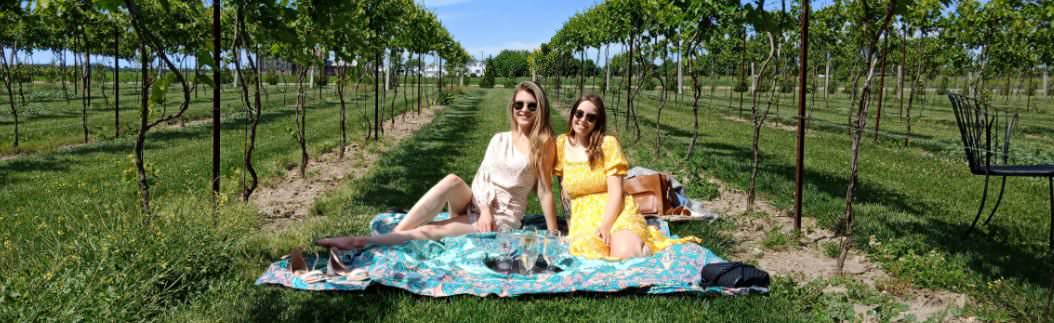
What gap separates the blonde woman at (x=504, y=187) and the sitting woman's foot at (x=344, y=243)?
0.21 metres

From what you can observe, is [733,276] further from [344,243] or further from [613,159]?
[344,243]

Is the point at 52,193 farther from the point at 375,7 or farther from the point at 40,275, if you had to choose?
the point at 375,7

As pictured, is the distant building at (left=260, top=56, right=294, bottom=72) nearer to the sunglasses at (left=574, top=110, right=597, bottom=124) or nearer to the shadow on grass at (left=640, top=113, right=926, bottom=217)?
the shadow on grass at (left=640, top=113, right=926, bottom=217)

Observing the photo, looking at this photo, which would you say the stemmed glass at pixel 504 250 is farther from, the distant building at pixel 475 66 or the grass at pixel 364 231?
the distant building at pixel 475 66

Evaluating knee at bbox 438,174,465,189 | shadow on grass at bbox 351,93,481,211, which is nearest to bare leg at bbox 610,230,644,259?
knee at bbox 438,174,465,189

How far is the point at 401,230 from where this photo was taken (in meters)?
4.27

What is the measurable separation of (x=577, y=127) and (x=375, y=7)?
6.88 metres

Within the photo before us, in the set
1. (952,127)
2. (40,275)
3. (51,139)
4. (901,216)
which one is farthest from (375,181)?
(952,127)

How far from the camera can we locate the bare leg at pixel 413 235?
3893mm

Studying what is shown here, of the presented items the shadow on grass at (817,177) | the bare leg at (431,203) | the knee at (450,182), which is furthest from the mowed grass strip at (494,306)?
the shadow on grass at (817,177)

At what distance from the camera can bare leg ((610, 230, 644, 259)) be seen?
4.12 meters

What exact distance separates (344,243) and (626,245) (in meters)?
1.72

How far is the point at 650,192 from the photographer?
565cm

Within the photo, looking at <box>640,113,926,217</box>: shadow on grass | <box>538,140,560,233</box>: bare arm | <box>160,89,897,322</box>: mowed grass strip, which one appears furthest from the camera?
<box>640,113,926,217</box>: shadow on grass
